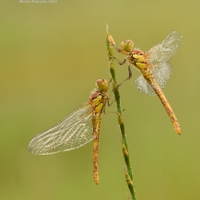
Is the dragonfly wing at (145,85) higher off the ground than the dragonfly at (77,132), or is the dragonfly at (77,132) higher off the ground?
the dragonfly wing at (145,85)

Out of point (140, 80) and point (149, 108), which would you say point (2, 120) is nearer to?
point (149, 108)

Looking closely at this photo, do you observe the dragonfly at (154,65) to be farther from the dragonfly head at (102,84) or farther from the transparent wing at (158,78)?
the dragonfly head at (102,84)

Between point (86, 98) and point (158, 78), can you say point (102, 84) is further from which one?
point (86, 98)

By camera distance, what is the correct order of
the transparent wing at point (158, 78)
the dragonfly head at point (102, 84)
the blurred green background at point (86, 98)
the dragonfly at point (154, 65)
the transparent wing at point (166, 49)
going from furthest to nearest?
the blurred green background at point (86, 98), the transparent wing at point (166, 49), the transparent wing at point (158, 78), the dragonfly at point (154, 65), the dragonfly head at point (102, 84)

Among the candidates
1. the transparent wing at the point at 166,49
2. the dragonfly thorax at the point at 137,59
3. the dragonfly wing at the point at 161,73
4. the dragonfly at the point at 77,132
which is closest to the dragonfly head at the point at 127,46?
the dragonfly thorax at the point at 137,59

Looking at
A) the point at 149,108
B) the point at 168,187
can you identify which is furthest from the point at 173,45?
the point at 149,108

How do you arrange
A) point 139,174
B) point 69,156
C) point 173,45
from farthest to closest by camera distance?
point 69,156 → point 139,174 → point 173,45
